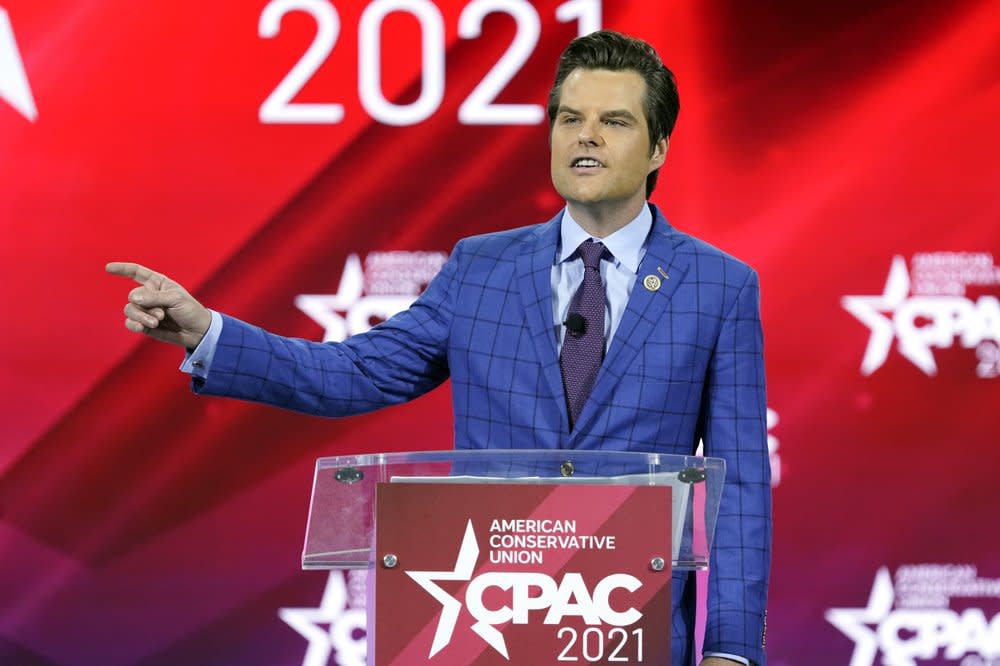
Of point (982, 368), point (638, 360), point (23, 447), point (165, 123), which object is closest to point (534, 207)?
point (165, 123)

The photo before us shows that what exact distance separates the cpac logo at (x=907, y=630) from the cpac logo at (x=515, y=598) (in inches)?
88.6

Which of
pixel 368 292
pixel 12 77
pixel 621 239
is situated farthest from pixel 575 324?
pixel 12 77

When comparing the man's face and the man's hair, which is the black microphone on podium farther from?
the man's hair

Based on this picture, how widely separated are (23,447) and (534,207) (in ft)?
4.81

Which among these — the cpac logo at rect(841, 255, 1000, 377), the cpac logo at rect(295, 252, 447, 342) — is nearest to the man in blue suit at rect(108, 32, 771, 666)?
the cpac logo at rect(295, 252, 447, 342)

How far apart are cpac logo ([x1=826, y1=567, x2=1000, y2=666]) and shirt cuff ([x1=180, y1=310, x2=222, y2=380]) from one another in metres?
2.24

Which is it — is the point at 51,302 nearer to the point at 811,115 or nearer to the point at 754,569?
the point at 811,115

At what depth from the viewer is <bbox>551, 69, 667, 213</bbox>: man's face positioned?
1784 mm

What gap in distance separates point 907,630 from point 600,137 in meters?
2.12

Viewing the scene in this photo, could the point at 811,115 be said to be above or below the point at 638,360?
above

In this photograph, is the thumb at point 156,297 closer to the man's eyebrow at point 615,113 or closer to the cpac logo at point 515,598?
the cpac logo at point 515,598

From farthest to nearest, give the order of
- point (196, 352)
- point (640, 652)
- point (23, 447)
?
point (23, 447), point (196, 352), point (640, 652)

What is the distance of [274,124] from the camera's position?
3398 millimetres

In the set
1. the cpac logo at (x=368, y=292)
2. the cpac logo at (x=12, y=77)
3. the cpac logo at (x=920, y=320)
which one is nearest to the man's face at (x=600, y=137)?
the cpac logo at (x=368, y=292)
